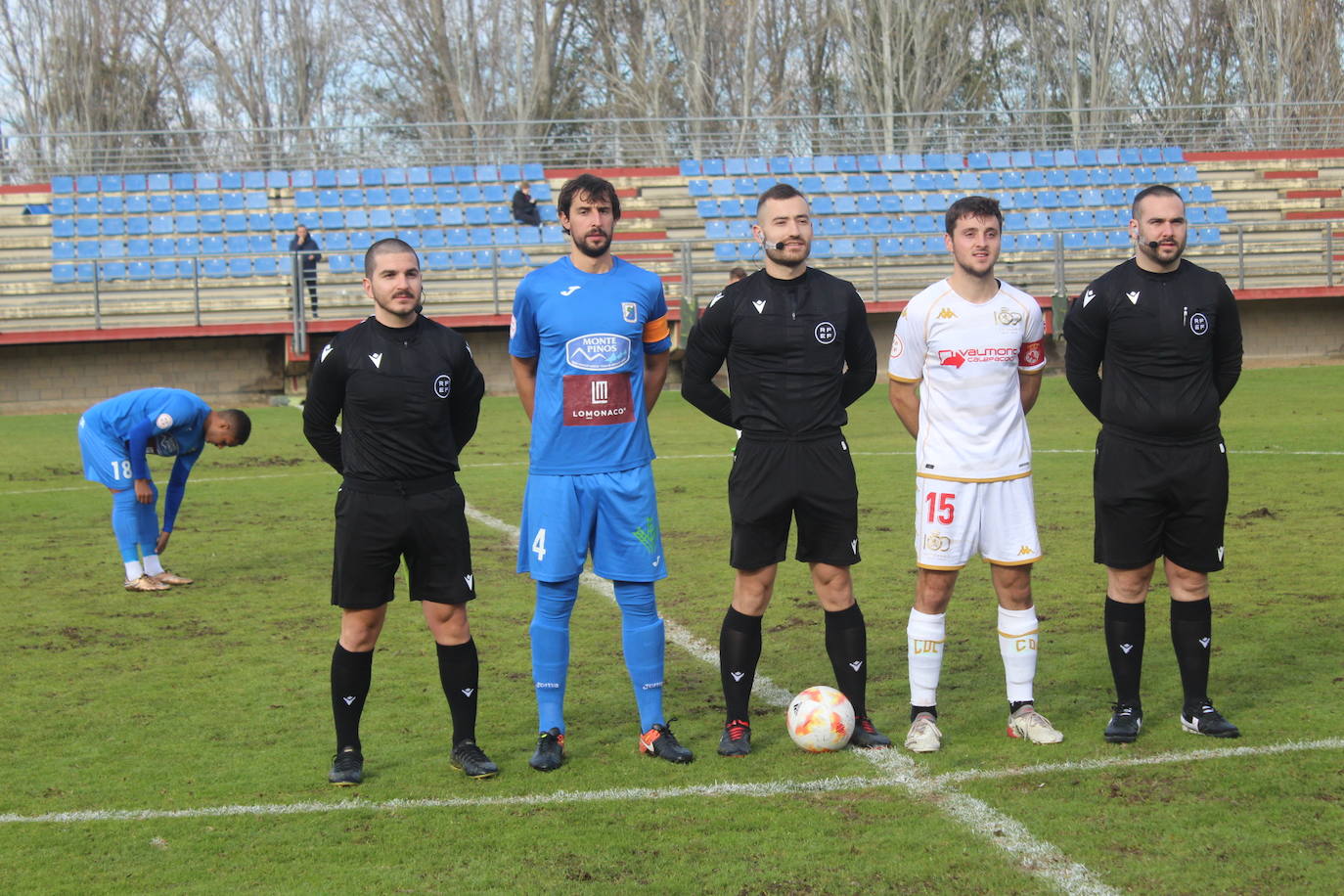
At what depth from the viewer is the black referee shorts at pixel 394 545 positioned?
505 centimetres

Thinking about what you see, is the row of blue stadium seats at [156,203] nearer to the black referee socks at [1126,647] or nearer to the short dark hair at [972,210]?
the short dark hair at [972,210]

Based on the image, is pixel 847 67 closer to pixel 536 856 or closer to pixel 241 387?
pixel 241 387

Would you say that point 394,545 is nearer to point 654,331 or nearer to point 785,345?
point 654,331

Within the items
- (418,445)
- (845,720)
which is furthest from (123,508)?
(845,720)

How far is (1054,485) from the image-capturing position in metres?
12.1

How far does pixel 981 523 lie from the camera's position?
5.24 m

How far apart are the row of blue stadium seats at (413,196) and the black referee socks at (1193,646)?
2456 centimetres

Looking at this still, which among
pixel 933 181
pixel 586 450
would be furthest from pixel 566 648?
pixel 933 181

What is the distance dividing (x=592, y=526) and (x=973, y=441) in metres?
1.47

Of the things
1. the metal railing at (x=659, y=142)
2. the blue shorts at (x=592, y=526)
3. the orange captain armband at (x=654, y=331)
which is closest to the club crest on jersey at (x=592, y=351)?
the orange captain armband at (x=654, y=331)

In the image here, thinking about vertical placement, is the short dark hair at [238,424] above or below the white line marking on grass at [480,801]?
above

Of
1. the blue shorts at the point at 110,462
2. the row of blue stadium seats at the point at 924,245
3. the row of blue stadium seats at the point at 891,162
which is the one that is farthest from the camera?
the row of blue stadium seats at the point at 891,162

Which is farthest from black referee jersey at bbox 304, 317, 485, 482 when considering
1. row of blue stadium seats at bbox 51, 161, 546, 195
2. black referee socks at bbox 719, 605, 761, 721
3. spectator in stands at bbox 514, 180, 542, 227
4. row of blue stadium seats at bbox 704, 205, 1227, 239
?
row of blue stadium seats at bbox 51, 161, 546, 195

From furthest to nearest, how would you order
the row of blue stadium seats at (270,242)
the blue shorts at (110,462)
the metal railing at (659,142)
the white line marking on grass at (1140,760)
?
the metal railing at (659,142) → the row of blue stadium seats at (270,242) → the blue shorts at (110,462) → the white line marking on grass at (1140,760)
